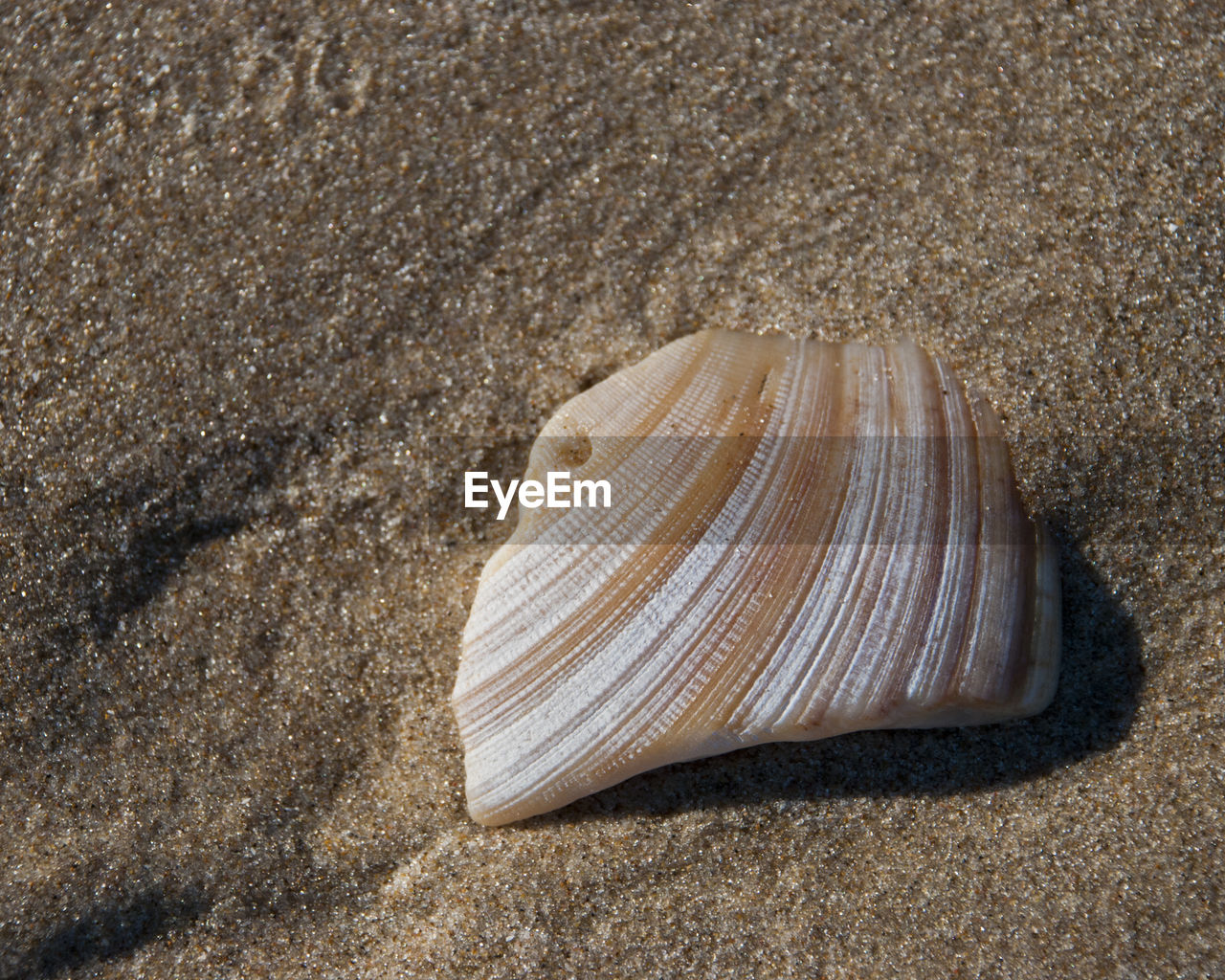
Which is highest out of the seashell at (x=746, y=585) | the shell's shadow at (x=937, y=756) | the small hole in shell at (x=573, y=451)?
the small hole in shell at (x=573, y=451)

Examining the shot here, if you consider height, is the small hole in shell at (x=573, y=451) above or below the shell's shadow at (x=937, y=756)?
above

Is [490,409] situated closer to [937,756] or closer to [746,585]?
[746,585]

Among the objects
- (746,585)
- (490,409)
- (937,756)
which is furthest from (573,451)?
(937,756)

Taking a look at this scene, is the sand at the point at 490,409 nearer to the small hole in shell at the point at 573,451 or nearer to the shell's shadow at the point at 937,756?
the shell's shadow at the point at 937,756


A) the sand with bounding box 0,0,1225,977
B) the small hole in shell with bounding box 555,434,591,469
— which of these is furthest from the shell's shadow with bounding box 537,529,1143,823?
the small hole in shell with bounding box 555,434,591,469

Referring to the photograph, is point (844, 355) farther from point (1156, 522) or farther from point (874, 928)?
point (874, 928)

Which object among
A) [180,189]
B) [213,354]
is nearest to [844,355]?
[213,354]

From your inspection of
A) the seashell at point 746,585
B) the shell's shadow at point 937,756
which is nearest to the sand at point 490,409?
the shell's shadow at point 937,756
